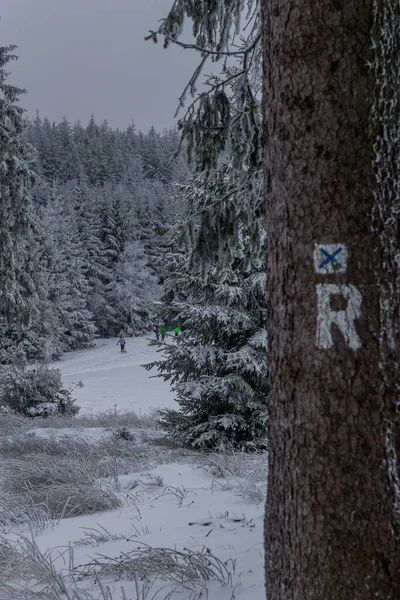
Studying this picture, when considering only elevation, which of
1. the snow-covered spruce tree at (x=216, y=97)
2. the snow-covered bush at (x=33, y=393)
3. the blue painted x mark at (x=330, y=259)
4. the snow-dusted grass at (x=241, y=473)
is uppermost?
the snow-covered spruce tree at (x=216, y=97)

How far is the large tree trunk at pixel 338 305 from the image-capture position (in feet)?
5.54

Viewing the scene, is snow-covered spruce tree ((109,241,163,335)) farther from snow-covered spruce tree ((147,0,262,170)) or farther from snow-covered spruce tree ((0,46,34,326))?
snow-covered spruce tree ((147,0,262,170))

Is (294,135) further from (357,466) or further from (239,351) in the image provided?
(239,351)

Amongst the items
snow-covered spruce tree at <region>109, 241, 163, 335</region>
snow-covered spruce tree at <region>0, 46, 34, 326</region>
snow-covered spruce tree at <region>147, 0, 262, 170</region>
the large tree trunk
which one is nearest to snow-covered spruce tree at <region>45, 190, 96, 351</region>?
snow-covered spruce tree at <region>109, 241, 163, 335</region>

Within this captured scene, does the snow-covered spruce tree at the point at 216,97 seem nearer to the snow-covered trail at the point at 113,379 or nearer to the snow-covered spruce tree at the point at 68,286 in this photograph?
the snow-covered trail at the point at 113,379

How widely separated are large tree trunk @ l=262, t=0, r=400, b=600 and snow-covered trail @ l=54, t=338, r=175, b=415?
895 cm

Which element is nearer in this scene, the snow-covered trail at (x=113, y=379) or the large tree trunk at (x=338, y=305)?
the large tree trunk at (x=338, y=305)

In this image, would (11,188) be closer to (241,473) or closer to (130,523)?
(241,473)

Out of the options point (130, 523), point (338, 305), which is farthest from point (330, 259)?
point (130, 523)

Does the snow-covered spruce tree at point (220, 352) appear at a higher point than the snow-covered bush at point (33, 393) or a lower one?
higher

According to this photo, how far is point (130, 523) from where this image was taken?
4.37 m

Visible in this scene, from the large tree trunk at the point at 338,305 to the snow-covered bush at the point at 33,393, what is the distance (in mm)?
12903

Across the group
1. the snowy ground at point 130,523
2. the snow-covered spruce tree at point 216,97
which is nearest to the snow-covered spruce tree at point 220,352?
the snowy ground at point 130,523

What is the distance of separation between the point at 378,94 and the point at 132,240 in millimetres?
49890
